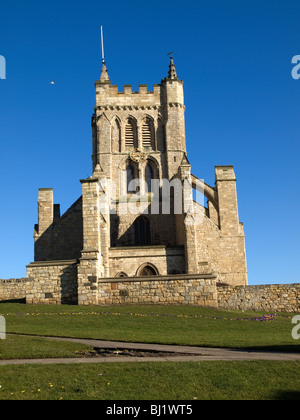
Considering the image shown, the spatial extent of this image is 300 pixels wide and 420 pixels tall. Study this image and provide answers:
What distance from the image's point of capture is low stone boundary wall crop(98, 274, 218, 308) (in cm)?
2541

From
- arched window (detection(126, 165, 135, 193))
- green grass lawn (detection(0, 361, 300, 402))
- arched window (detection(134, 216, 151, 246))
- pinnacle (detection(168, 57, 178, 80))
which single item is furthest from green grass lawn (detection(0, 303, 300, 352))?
pinnacle (detection(168, 57, 178, 80))

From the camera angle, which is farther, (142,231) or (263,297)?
(142,231)

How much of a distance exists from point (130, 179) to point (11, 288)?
15.8m

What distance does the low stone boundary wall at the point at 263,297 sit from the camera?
87.1 feet

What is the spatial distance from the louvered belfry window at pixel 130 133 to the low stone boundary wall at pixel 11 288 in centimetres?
1759

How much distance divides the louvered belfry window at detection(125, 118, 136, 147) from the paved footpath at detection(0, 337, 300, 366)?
30964 mm

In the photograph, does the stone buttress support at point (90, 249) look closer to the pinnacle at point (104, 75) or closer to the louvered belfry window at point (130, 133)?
the louvered belfry window at point (130, 133)

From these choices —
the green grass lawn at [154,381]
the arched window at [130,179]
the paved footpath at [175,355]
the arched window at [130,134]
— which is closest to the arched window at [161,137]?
the arched window at [130,134]

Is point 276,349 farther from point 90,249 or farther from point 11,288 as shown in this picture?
point 11,288

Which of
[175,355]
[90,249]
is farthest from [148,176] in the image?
[175,355]

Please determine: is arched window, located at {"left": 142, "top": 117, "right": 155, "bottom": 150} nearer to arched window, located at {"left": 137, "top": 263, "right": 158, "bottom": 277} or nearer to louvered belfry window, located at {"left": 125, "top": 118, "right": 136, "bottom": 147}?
louvered belfry window, located at {"left": 125, "top": 118, "right": 136, "bottom": 147}

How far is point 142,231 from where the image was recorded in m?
41.6

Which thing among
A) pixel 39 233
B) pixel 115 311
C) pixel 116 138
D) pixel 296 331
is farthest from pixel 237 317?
pixel 116 138
